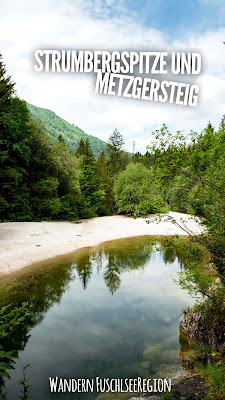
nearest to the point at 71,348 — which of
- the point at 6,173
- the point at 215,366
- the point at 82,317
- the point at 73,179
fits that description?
the point at 82,317

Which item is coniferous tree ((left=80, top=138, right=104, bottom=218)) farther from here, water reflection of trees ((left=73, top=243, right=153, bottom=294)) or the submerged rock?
the submerged rock

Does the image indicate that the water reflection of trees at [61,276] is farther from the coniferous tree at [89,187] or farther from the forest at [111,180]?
the coniferous tree at [89,187]

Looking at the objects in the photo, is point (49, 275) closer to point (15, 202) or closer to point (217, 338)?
point (217, 338)

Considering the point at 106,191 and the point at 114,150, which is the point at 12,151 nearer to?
the point at 106,191

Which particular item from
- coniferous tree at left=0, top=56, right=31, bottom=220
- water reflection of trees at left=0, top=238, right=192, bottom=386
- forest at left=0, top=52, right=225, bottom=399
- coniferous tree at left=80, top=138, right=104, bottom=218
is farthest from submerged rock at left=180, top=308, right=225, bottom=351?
coniferous tree at left=80, top=138, right=104, bottom=218

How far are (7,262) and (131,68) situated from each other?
10494 millimetres

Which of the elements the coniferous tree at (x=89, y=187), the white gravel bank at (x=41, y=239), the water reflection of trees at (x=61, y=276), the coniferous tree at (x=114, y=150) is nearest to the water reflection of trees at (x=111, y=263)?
the water reflection of trees at (x=61, y=276)

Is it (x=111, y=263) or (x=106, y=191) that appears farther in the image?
(x=106, y=191)

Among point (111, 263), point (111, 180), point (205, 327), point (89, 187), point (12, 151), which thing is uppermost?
point (12, 151)

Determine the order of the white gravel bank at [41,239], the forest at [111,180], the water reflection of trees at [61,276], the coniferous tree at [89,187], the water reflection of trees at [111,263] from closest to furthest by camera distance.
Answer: the forest at [111,180] < the water reflection of trees at [61,276] < the water reflection of trees at [111,263] < the white gravel bank at [41,239] < the coniferous tree at [89,187]

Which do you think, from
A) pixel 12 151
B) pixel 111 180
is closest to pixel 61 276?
pixel 12 151

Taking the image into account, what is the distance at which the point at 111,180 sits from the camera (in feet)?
136

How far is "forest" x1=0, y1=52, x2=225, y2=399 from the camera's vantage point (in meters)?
5.25

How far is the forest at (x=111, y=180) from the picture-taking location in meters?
5.25
